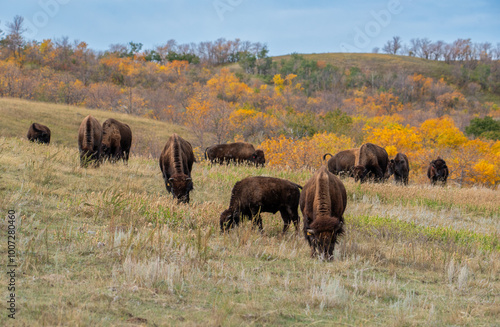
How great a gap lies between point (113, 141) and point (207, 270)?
12.3 m

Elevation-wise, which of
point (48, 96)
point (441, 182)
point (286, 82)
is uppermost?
point (286, 82)

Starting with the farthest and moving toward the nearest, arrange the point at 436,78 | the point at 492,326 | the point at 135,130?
the point at 436,78 < the point at 135,130 < the point at 492,326

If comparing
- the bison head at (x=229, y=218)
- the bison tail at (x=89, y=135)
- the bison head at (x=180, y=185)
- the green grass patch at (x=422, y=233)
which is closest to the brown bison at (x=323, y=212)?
the bison head at (x=229, y=218)

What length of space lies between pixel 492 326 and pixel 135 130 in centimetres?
4696

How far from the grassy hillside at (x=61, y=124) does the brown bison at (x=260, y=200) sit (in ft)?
96.6


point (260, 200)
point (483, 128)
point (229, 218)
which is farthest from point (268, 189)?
point (483, 128)

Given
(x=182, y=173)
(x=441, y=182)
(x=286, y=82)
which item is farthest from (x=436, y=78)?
(x=182, y=173)

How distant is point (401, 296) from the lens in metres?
5.84

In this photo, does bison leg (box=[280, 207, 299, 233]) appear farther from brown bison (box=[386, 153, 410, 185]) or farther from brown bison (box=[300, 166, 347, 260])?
brown bison (box=[386, 153, 410, 185])

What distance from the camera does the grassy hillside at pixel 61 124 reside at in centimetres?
3969

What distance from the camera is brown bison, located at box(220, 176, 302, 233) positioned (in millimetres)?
9891

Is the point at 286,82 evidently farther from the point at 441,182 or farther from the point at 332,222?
the point at 332,222

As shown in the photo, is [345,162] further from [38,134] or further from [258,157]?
[38,134]

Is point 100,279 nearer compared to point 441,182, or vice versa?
point 100,279
